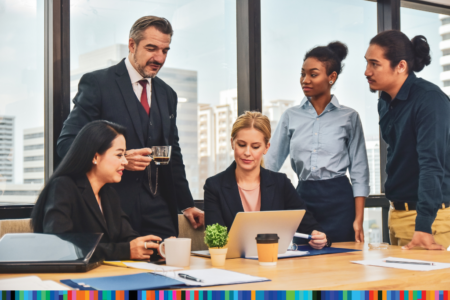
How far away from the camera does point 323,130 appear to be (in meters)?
2.72

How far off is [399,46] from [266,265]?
1.52m

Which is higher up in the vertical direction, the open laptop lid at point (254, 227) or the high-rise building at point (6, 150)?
the high-rise building at point (6, 150)

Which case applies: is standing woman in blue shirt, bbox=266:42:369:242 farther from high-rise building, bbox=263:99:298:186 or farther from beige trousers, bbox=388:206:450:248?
high-rise building, bbox=263:99:298:186

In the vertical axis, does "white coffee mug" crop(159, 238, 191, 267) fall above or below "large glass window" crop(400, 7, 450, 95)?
below

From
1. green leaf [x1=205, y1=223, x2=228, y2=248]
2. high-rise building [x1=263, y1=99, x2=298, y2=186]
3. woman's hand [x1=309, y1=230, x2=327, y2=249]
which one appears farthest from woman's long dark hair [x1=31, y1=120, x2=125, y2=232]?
high-rise building [x1=263, y1=99, x2=298, y2=186]

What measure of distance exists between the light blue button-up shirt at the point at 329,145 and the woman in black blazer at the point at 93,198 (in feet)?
3.56

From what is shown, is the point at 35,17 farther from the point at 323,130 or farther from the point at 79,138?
the point at 323,130

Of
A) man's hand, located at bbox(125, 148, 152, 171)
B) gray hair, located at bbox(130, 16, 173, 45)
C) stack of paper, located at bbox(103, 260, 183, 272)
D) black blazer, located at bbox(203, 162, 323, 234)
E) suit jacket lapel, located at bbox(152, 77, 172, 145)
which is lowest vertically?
stack of paper, located at bbox(103, 260, 183, 272)

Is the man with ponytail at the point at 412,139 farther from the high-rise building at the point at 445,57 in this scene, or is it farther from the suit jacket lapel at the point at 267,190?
the high-rise building at the point at 445,57

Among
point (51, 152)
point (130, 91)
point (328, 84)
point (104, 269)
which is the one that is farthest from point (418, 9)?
point (104, 269)

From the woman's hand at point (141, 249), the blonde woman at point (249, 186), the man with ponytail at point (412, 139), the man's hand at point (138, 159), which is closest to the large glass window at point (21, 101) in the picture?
the man's hand at point (138, 159)

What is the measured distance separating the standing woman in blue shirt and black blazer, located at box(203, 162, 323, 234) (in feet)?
1.19

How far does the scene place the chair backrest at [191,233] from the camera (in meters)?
2.40

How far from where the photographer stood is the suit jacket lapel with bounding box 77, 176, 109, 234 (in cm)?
186
